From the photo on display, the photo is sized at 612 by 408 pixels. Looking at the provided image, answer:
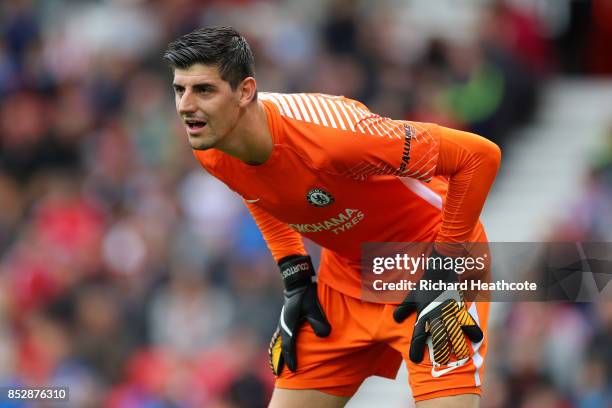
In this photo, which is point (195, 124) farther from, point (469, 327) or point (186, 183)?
point (186, 183)

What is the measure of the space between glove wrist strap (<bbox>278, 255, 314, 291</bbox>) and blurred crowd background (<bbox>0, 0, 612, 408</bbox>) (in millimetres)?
2684

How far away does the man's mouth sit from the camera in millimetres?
5301

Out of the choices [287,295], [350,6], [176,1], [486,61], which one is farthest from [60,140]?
[287,295]

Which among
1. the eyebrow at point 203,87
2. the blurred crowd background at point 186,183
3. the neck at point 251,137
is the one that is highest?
the eyebrow at point 203,87

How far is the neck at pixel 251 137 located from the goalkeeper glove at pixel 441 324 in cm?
89

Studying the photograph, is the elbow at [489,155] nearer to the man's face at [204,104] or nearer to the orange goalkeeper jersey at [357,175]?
the orange goalkeeper jersey at [357,175]

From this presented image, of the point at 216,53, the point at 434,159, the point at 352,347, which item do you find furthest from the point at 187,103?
the point at 352,347

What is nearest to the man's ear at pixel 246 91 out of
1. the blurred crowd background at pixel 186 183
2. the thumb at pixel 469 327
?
the thumb at pixel 469 327

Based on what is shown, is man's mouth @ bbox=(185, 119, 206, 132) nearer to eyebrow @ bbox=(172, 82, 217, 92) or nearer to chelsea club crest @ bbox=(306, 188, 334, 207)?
eyebrow @ bbox=(172, 82, 217, 92)

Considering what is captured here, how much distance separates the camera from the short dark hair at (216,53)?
5.29 metres

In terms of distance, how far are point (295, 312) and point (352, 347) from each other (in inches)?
12.0

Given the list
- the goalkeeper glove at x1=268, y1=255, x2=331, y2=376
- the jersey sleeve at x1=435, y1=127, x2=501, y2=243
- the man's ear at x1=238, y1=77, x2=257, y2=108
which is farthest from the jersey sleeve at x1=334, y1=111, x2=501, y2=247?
the goalkeeper glove at x1=268, y1=255, x2=331, y2=376

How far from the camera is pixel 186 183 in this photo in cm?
1143

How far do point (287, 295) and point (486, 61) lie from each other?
5.57 metres
